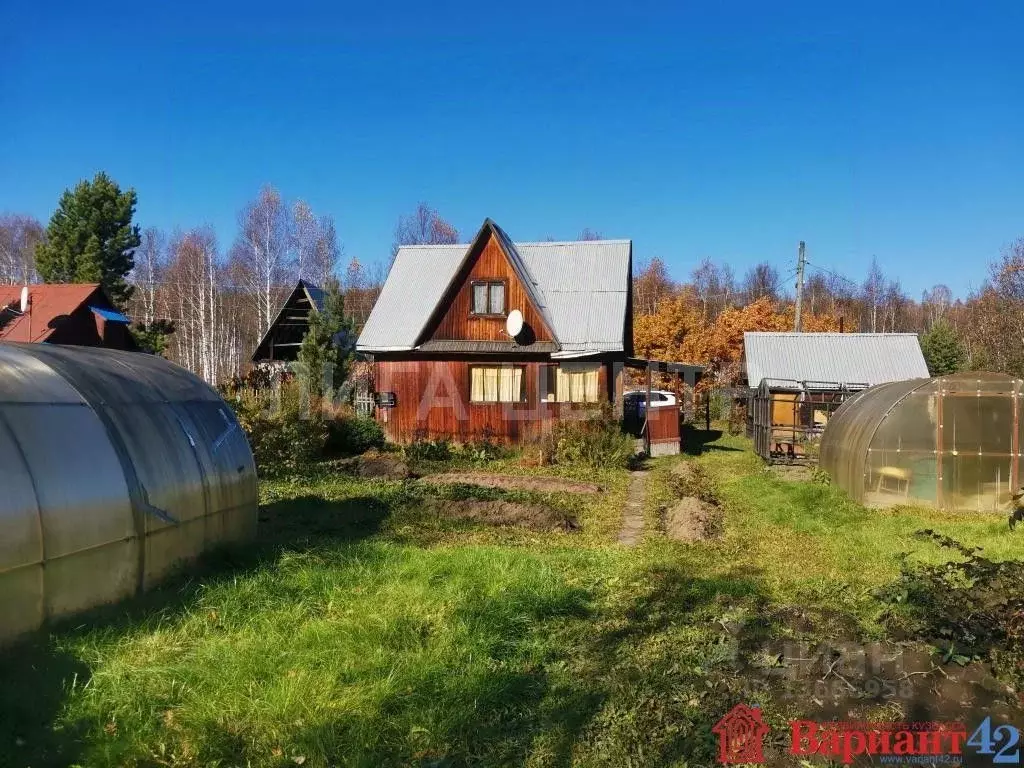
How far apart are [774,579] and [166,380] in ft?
23.9

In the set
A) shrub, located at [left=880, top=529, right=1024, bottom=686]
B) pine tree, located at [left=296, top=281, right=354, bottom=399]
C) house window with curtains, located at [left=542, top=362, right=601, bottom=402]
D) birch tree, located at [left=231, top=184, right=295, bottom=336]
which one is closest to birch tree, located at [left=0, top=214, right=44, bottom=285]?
birch tree, located at [left=231, top=184, right=295, bottom=336]

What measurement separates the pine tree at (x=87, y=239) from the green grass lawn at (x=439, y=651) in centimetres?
2686

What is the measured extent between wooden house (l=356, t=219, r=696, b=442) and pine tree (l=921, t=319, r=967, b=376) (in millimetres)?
21640

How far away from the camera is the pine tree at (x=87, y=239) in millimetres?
30016

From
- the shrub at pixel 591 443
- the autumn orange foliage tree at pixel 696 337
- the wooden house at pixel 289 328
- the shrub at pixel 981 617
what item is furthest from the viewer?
the autumn orange foliage tree at pixel 696 337

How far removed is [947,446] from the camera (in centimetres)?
1057

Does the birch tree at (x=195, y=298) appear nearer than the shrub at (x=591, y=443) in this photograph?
No

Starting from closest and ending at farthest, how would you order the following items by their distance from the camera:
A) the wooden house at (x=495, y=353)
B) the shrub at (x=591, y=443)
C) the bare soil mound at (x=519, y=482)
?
1. the bare soil mound at (x=519, y=482)
2. the shrub at (x=591, y=443)
3. the wooden house at (x=495, y=353)

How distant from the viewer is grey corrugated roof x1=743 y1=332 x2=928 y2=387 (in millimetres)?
24172

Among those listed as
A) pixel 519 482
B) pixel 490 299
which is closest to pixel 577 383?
pixel 490 299

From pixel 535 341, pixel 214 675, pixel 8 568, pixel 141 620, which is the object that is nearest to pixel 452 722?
pixel 214 675

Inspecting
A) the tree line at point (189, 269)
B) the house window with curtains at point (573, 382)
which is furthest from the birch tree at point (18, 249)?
the house window with curtains at point (573, 382)

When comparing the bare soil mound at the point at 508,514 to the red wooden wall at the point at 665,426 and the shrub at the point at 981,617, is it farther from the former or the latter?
the red wooden wall at the point at 665,426

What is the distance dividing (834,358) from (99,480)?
2470 cm
